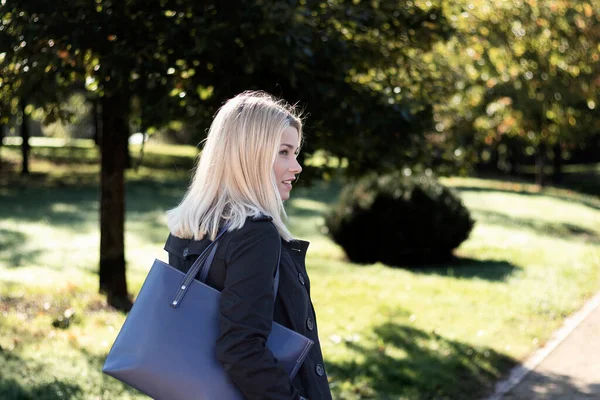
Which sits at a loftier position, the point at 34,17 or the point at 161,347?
the point at 34,17

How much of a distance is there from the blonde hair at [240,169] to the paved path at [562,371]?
4580 millimetres

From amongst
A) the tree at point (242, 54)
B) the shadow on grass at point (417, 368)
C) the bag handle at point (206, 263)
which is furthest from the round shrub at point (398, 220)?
the bag handle at point (206, 263)

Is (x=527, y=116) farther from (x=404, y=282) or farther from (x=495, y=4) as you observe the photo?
(x=495, y=4)

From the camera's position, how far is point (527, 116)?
40.9 feet

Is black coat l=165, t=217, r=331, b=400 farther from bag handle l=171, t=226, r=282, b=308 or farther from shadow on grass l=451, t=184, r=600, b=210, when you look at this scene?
shadow on grass l=451, t=184, r=600, b=210

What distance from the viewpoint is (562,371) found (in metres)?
7.01

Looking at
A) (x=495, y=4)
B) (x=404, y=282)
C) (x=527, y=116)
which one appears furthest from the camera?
(x=527, y=116)

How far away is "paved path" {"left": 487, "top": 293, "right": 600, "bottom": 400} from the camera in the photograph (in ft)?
20.9

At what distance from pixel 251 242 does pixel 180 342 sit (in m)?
0.33

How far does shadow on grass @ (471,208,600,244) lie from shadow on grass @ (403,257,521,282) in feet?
14.3

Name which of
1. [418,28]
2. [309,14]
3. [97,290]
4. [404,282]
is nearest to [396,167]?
[418,28]

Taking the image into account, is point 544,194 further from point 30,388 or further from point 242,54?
point 30,388

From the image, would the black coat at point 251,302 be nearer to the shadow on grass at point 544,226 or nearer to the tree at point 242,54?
the tree at point 242,54

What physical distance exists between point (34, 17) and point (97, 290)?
390cm
